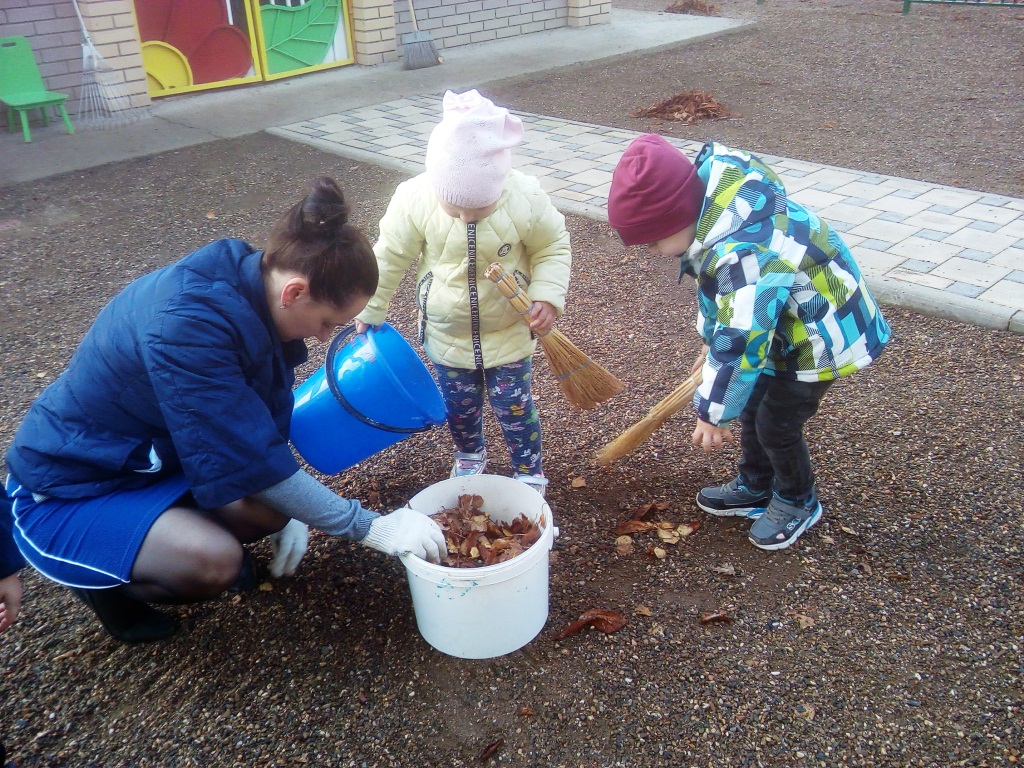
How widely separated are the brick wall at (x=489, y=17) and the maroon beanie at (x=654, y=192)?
7.68 meters

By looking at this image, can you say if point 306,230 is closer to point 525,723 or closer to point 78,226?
point 525,723

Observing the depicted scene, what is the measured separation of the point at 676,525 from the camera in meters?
2.68

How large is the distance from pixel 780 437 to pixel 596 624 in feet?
2.41

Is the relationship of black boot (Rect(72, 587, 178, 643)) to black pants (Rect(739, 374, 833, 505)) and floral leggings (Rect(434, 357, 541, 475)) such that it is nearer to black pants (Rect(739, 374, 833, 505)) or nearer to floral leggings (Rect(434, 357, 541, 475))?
floral leggings (Rect(434, 357, 541, 475))

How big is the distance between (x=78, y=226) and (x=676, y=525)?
429cm

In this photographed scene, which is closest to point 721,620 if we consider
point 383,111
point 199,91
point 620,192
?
point 620,192

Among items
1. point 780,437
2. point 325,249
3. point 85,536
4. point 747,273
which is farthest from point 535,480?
point 85,536

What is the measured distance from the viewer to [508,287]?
2.35m

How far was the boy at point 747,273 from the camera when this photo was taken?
2.04 meters

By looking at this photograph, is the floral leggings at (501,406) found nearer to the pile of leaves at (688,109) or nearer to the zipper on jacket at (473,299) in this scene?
the zipper on jacket at (473,299)

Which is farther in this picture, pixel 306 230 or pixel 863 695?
pixel 863 695

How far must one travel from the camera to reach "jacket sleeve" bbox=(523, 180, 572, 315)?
96.3 inches

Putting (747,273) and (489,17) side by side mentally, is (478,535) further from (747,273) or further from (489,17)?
(489,17)

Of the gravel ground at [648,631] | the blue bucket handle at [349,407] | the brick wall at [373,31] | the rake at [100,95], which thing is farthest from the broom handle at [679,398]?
the brick wall at [373,31]
